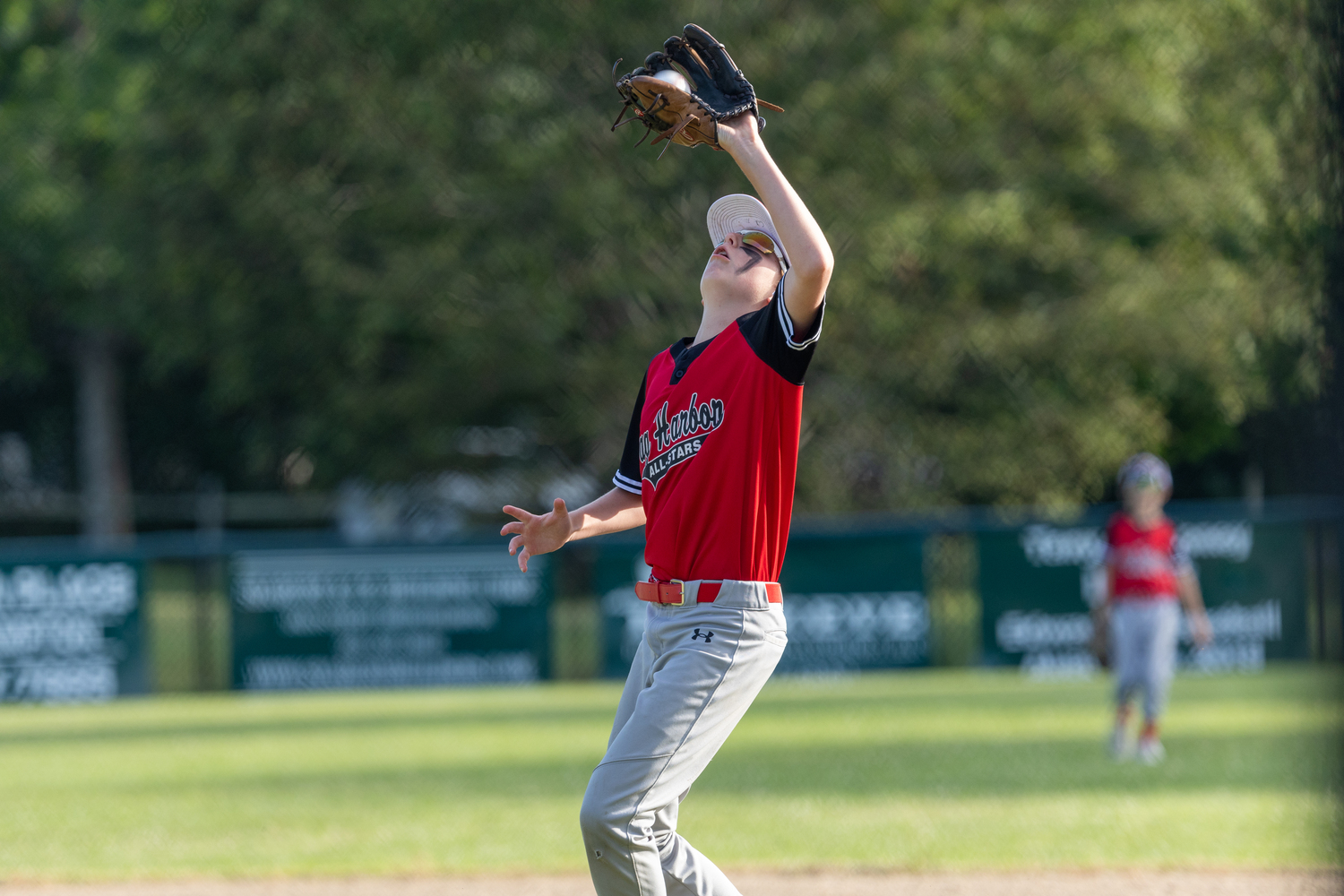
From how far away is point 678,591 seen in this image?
12.6ft

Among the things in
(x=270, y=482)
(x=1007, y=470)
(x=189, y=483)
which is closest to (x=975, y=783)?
(x=1007, y=470)

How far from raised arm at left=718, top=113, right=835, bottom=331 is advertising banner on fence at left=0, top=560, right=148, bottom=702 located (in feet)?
45.9

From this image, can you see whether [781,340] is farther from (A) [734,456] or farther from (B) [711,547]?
(B) [711,547]

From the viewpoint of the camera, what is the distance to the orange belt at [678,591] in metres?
3.80

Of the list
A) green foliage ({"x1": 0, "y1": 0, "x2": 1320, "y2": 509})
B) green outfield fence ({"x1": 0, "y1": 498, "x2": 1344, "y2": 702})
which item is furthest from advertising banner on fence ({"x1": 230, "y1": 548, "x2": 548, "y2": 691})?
green foliage ({"x1": 0, "y1": 0, "x2": 1320, "y2": 509})

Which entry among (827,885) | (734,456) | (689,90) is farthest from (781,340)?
(827,885)

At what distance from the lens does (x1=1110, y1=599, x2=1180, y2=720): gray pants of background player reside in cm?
1007

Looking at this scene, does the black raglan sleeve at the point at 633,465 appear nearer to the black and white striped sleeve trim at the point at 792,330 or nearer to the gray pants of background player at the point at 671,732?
the gray pants of background player at the point at 671,732

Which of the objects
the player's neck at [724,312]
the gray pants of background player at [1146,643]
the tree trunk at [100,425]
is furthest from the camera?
the tree trunk at [100,425]

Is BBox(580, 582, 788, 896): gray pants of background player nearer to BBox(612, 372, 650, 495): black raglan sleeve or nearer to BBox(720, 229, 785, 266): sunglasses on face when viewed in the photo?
BBox(612, 372, 650, 495): black raglan sleeve

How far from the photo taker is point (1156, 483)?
10.0 meters

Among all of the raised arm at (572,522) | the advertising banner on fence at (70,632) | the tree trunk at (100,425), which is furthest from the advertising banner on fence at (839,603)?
the tree trunk at (100,425)

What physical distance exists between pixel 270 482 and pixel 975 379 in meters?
15.7

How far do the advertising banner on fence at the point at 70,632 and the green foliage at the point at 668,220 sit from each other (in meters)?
8.40
